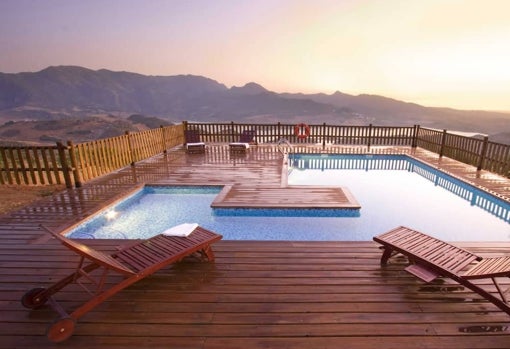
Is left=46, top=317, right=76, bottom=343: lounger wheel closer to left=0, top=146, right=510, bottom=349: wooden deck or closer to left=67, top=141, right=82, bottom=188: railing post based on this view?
left=0, top=146, right=510, bottom=349: wooden deck

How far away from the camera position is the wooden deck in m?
2.12

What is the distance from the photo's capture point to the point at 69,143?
6.24 meters

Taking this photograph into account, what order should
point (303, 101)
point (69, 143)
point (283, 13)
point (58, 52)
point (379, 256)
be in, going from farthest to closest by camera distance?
1. point (303, 101)
2. point (58, 52)
3. point (283, 13)
4. point (69, 143)
5. point (379, 256)

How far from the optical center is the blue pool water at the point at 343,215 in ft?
16.2

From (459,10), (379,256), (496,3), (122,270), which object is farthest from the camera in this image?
(459,10)

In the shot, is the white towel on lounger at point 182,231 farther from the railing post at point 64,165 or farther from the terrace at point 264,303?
the railing post at point 64,165

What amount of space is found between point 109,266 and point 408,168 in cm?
1055

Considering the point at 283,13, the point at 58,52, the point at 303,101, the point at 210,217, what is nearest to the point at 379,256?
the point at 210,217

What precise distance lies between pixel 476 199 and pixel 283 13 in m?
Answer: 11.2

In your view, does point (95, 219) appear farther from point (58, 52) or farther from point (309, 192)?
point (58, 52)

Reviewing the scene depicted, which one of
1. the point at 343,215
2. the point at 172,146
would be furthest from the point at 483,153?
the point at 172,146

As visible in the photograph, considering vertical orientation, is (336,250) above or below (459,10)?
below

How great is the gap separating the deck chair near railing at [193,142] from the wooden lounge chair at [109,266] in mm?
8533

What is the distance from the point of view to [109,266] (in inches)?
88.5
